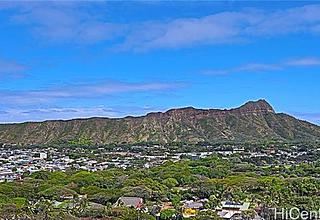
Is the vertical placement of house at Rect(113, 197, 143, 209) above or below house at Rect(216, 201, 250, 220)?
above

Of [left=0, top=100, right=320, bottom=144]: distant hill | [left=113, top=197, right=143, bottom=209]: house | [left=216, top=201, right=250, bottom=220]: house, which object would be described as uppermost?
[left=0, top=100, right=320, bottom=144]: distant hill

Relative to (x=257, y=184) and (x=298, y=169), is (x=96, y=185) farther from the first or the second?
(x=298, y=169)

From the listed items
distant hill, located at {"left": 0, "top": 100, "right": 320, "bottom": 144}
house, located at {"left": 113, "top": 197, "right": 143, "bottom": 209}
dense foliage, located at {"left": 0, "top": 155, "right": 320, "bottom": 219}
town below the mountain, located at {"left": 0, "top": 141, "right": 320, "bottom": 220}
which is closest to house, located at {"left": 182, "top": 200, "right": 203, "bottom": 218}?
town below the mountain, located at {"left": 0, "top": 141, "right": 320, "bottom": 220}

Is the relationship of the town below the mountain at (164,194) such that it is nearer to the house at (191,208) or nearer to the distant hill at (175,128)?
the house at (191,208)

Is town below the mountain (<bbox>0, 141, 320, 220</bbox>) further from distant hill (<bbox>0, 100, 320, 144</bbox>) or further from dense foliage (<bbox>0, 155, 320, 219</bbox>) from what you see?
distant hill (<bbox>0, 100, 320, 144</bbox>)

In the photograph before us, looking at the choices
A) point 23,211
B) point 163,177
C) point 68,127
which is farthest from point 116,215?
point 68,127

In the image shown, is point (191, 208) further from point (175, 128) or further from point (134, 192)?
point (175, 128)

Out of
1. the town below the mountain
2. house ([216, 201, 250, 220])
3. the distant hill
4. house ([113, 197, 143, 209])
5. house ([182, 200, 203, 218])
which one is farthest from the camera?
the distant hill

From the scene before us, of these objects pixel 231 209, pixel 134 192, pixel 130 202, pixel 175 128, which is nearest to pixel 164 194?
pixel 134 192
